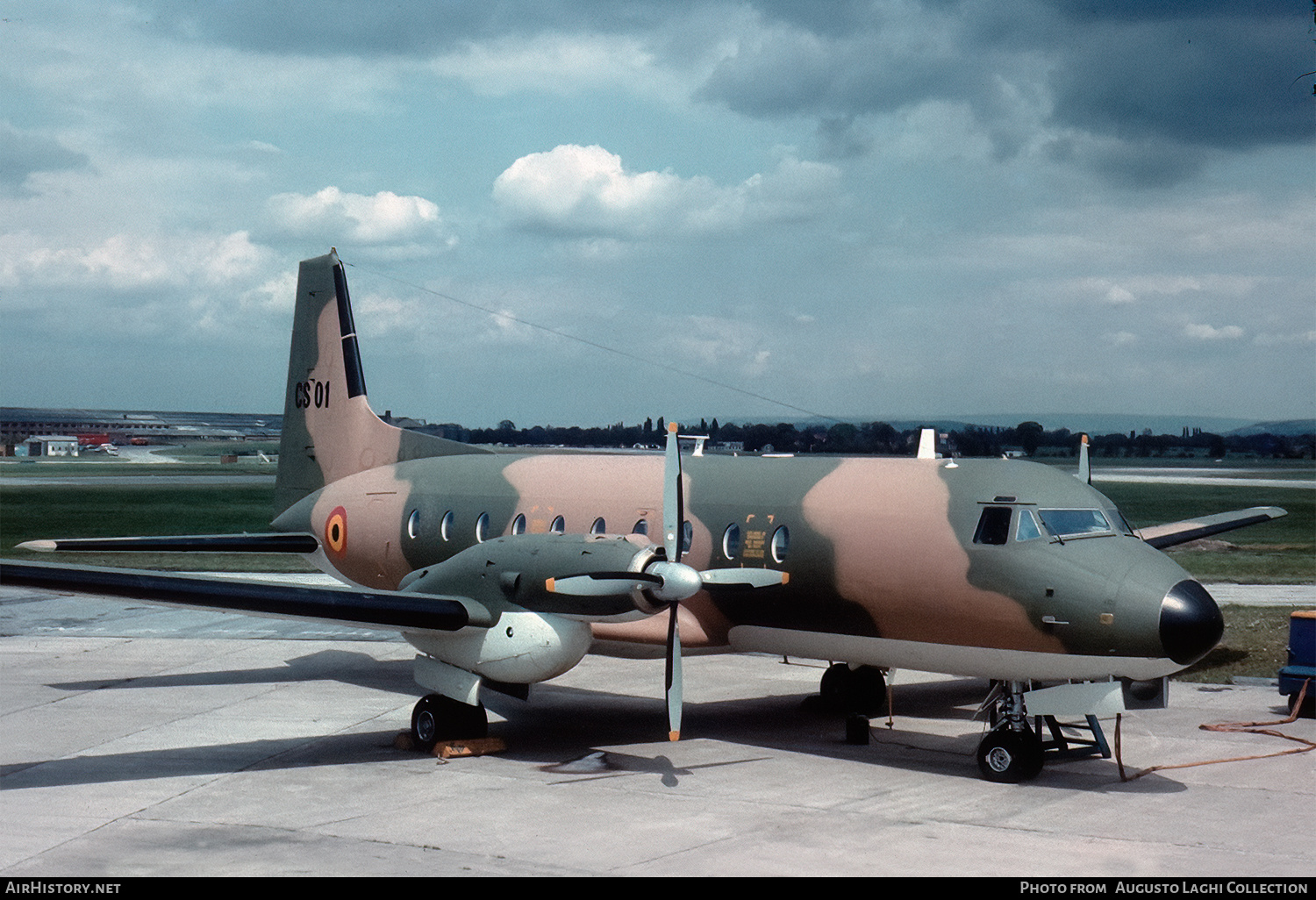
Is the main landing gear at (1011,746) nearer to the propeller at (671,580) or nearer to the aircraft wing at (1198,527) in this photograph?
the propeller at (671,580)

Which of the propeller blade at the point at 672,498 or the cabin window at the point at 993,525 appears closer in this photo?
the cabin window at the point at 993,525

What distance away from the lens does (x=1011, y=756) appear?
13.1m

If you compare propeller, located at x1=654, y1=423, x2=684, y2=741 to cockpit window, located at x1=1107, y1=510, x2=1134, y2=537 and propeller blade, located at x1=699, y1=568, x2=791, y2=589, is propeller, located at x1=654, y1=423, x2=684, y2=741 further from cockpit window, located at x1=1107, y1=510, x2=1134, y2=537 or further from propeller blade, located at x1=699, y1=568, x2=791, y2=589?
cockpit window, located at x1=1107, y1=510, x2=1134, y2=537

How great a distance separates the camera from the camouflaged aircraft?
1262 centimetres

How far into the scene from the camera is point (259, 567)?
36.9 m

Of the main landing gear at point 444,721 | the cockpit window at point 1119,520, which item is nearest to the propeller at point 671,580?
the main landing gear at point 444,721

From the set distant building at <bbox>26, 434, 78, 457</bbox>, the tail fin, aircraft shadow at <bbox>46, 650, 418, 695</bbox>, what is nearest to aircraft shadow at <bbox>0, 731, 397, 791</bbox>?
aircraft shadow at <bbox>46, 650, 418, 695</bbox>

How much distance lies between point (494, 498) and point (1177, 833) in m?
9.89

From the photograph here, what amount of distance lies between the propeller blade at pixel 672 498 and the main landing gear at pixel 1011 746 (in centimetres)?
395

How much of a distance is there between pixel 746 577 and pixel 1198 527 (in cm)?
941

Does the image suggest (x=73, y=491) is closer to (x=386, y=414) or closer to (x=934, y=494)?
(x=386, y=414)

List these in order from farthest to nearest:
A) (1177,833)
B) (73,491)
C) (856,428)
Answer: (73,491), (856,428), (1177,833)

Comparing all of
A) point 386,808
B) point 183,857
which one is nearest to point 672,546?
point 386,808

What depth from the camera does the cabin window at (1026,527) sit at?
13156 millimetres
